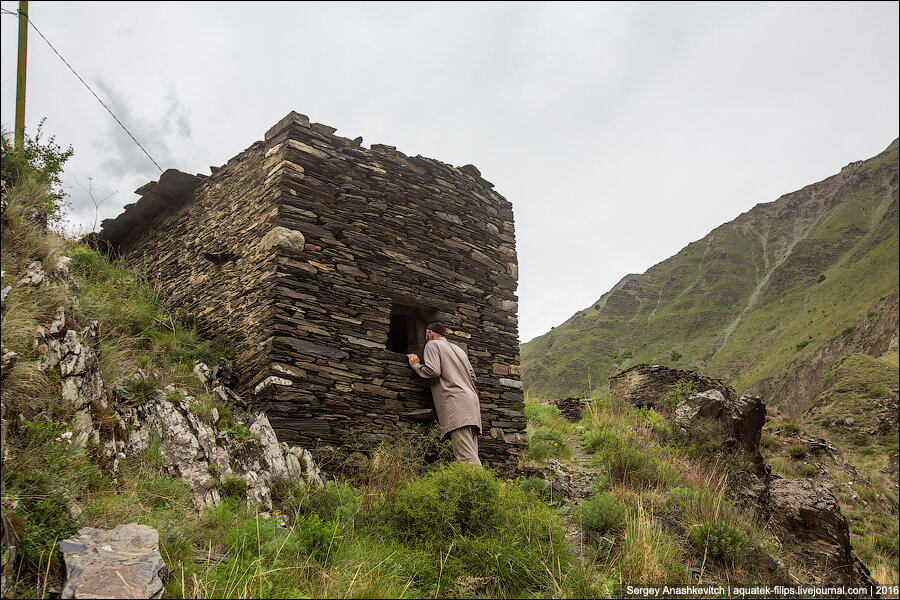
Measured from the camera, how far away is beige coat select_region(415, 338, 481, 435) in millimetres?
5941

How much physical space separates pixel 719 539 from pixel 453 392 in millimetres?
2859

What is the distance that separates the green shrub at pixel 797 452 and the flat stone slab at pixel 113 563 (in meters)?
15.4

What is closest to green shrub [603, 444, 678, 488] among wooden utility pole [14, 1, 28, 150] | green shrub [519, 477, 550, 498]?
green shrub [519, 477, 550, 498]

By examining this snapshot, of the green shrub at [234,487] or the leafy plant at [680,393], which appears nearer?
the green shrub at [234,487]

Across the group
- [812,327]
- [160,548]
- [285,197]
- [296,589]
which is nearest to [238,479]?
[160,548]

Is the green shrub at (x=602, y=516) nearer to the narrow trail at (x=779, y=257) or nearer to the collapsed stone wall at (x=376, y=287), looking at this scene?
the collapsed stone wall at (x=376, y=287)

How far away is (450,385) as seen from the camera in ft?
19.9

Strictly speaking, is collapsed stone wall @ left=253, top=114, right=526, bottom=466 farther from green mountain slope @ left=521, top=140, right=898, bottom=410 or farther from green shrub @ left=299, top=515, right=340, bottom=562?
green mountain slope @ left=521, top=140, right=898, bottom=410

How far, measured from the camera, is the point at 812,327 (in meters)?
33.4

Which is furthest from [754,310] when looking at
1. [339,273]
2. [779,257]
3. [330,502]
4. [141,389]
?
[141,389]

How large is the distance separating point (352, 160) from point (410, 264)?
1.47m

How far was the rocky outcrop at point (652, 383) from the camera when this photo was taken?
12.7m

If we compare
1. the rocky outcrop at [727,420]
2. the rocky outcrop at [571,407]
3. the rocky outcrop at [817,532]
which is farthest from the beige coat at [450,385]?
the rocky outcrop at [571,407]

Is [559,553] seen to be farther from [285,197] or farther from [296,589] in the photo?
[285,197]
